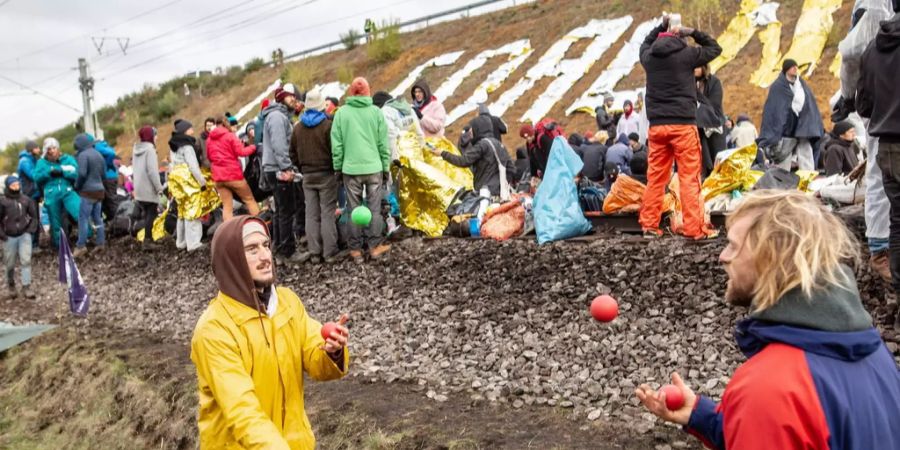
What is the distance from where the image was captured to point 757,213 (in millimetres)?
2217

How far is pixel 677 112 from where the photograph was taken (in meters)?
8.46

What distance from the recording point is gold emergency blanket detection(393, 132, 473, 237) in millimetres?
11664

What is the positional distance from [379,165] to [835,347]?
8.61m

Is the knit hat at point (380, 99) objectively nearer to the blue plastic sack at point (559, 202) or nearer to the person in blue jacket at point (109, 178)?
the blue plastic sack at point (559, 202)

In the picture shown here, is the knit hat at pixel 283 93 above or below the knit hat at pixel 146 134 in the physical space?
above

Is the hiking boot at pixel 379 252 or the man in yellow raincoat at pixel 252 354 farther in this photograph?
the hiking boot at pixel 379 252

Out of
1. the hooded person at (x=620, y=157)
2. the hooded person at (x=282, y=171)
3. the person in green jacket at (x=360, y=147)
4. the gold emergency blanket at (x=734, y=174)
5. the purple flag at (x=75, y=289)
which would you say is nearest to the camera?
the gold emergency blanket at (x=734, y=174)

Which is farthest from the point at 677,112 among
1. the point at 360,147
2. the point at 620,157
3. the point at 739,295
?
the point at 739,295

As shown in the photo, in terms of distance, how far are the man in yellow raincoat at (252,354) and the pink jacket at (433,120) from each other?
28.2 ft

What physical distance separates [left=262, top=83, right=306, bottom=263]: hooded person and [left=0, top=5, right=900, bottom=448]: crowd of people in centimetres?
3

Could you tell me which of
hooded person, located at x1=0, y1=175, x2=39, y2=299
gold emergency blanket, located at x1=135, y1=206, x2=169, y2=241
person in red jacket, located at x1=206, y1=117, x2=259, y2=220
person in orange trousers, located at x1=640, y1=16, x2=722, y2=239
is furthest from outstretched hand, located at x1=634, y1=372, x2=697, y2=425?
gold emergency blanket, located at x1=135, y1=206, x2=169, y2=241

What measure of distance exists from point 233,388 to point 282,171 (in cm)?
828

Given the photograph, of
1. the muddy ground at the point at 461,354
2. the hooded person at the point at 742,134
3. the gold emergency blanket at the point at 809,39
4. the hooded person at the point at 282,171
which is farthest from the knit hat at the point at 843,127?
the gold emergency blanket at the point at 809,39

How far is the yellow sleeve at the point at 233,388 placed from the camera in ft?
10.4
